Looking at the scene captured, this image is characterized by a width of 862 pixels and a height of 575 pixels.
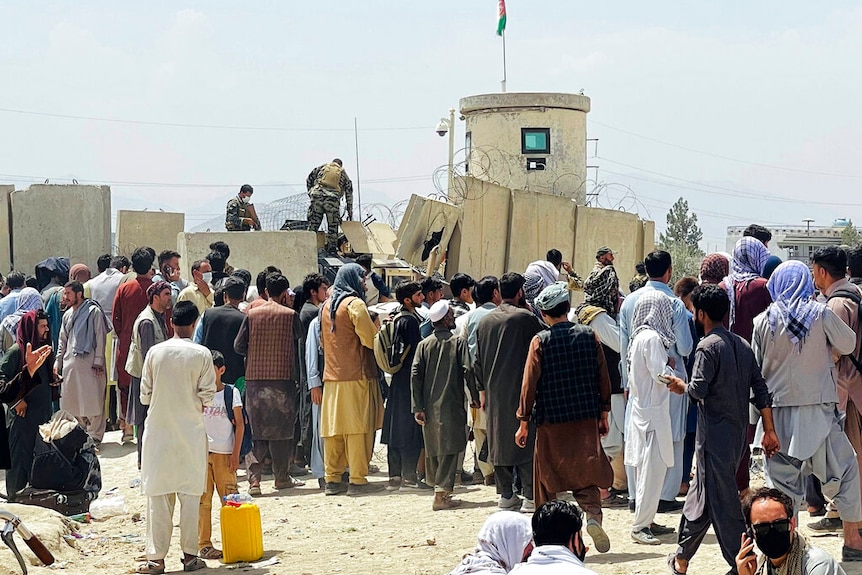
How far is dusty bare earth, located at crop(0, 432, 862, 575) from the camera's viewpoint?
6.75m

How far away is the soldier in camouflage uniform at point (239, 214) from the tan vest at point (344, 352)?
6.24 metres

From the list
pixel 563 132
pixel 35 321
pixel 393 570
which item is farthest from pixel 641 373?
pixel 563 132

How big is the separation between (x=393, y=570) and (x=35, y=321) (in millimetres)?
4200

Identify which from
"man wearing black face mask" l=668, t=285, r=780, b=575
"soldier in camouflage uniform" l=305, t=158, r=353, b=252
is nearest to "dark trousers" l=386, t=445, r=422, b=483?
"man wearing black face mask" l=668, t=285, r=780, b=575

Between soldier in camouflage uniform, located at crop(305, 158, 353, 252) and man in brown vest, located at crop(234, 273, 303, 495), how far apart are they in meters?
5.95

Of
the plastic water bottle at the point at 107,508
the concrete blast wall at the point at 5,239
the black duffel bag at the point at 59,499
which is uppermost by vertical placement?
the concrete blast wall at the point at 5,239

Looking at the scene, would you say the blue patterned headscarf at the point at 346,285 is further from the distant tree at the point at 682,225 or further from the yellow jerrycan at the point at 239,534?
the distant tree at the point at 682,225

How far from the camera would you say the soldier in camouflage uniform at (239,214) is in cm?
1533

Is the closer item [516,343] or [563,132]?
[516,343]

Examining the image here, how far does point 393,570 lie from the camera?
22.3ft

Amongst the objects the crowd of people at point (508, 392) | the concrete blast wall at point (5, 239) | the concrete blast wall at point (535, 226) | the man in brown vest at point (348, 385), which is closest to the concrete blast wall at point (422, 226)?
the concrete blast wall at point (535, 226)

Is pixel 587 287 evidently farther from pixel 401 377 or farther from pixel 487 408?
pixel 401 377

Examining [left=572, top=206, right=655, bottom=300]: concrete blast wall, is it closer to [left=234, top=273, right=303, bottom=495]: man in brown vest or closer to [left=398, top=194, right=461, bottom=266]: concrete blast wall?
[left=398, top=194, right=461, bottom=266]: concrete blast wall

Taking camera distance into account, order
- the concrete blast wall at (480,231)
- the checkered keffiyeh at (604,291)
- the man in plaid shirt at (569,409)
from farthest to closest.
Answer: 1. the concrete blast wall at (480,231)
2. the checkered keffiyeh at (604,291)
3. the man in plaid shirt at (569,409)
